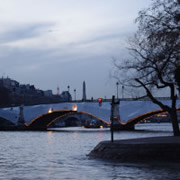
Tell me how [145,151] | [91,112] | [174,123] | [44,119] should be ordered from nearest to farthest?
[145,151] < [174,123] < [91,112] < [44,119]

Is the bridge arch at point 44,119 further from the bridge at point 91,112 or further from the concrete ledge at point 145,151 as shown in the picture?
the concrete ledge at point 145,151

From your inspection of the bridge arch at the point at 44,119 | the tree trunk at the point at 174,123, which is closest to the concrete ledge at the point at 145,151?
the tree trunk at the point at 174,123

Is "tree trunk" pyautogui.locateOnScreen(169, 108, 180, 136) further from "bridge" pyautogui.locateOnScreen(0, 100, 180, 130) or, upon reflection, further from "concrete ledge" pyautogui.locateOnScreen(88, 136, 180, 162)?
"bridge" pyautogui.locateOnScreen(0, 100, 180, 130)

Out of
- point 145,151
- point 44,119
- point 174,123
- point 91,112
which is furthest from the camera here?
point 44,119

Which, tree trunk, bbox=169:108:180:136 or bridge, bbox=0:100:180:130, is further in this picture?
bridge, bbox=0:100:180:130

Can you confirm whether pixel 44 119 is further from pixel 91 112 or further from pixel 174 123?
pixel 174 123

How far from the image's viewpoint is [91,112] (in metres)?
122

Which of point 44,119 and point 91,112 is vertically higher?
point 91,112

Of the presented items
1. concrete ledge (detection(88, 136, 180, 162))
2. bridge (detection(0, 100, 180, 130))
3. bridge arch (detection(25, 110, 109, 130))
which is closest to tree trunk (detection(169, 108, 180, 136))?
concrete ledge (detection(88, 136, 180, 162))

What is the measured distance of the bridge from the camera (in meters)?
113

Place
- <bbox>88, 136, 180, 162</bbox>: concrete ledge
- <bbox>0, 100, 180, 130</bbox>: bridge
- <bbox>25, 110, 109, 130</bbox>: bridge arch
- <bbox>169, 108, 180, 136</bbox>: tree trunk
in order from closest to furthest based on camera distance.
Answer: <bbox>88, 136, 180, 162</bbox>: concrete ledge < <bbox>169, 108, 180, 136</bbox>: tree trunk < <bbox>0, 100, 180, 130</bbox>: bridge < <bbox>25, 110, 109, 130</bbox>: bridge arch

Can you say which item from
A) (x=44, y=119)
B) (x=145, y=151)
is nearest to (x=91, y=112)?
(x=44, y=119)

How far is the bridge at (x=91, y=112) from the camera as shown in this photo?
113m

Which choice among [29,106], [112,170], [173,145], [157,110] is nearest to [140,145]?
[173,145]
